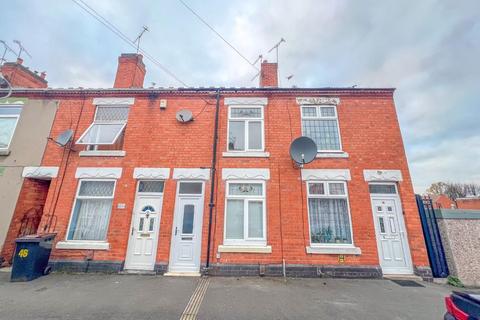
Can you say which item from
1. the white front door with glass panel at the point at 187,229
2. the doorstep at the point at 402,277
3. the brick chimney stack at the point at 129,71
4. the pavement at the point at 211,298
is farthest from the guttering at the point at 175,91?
the pavement at the point at 211,298

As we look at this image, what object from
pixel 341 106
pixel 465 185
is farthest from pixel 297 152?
pixel 465 185

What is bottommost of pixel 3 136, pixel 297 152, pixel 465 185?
pixel 297 152

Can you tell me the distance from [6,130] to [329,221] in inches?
498

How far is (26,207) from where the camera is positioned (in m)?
7.14

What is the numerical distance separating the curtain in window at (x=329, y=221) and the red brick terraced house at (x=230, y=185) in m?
0.03

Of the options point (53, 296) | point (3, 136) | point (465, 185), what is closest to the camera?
point (53, 296)

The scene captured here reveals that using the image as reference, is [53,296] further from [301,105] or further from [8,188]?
[301,105]

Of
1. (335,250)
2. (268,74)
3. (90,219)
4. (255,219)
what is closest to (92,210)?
(90,219)

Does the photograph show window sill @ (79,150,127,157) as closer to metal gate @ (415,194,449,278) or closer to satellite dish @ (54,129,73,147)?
satellite dish @ (54,129,73,147)

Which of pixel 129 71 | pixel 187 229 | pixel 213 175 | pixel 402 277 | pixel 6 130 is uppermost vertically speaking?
pixel 129 71

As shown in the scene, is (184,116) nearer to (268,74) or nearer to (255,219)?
(268,74)

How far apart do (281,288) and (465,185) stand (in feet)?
220

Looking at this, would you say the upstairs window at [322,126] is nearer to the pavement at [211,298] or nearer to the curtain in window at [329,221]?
the curtain in window at [329,221]

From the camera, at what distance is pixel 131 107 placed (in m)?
8.12
